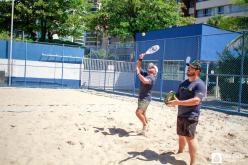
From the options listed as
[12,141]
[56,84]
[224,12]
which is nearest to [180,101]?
[12,141]

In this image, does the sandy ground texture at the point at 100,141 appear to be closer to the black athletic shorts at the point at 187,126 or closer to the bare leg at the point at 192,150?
the bare leg at the point at 192,150

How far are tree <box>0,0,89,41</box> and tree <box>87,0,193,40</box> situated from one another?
10.4 ft

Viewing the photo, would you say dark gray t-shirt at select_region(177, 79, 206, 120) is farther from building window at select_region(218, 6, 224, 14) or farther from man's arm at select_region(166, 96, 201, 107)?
building window at select_region(218, 6, 224, 14)

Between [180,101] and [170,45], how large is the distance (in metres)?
21.1

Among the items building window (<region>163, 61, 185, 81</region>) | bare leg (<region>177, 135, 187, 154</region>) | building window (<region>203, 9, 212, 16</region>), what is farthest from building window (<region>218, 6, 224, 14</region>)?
bare leg (<region>177, 135, 187, 154</region>)

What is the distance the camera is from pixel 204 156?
705 cm

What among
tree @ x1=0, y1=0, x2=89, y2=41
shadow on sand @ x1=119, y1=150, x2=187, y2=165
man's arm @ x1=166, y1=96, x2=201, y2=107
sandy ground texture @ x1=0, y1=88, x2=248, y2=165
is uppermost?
tree @ x1=0, y1=0, x2=89, y2=41

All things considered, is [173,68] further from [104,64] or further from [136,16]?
[136,16]

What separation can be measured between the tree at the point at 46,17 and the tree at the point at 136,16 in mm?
3183

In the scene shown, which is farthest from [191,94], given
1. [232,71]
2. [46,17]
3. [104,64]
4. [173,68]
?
[46,17]

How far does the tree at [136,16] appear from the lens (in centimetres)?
3894

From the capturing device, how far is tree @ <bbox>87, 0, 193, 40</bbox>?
128ft

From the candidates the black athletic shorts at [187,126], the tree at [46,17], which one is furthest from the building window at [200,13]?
the black athletic shorts at [187,126]

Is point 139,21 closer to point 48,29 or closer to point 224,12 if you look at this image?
point 48,29
